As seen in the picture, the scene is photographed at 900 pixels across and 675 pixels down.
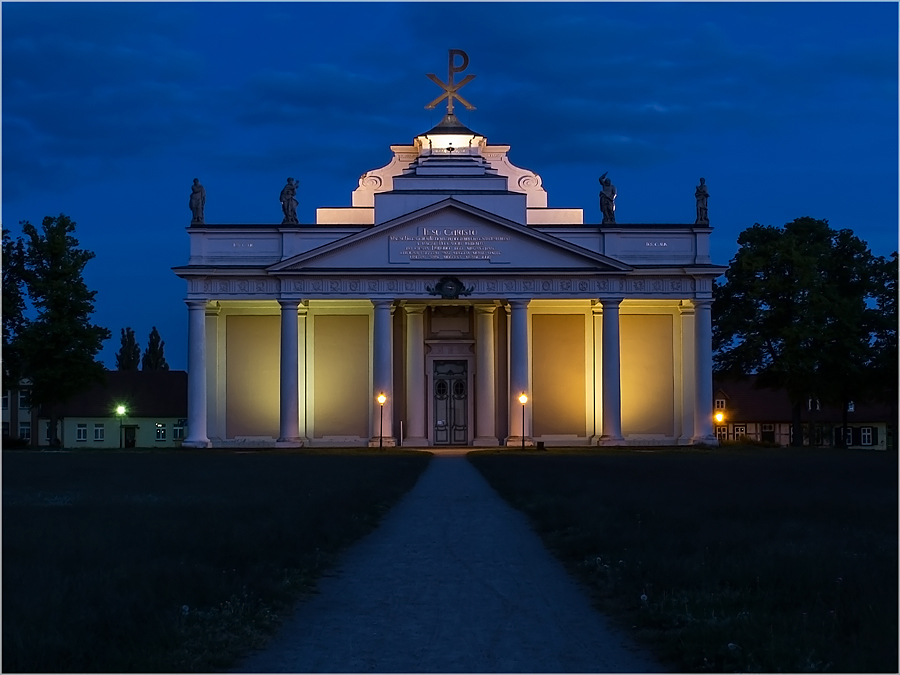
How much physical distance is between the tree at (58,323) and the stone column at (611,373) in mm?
26311

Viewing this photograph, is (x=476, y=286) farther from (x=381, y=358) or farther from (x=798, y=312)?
(x=798, y=312)

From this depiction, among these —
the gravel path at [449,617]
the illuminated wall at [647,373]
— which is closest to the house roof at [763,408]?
the illuminated wall at [647,373]

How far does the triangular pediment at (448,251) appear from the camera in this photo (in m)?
58.1

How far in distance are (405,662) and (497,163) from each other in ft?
Result: 190

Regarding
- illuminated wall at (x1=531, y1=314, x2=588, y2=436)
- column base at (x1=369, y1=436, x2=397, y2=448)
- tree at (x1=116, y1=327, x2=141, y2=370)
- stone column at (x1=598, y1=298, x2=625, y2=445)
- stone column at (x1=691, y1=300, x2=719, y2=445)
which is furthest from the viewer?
tree at (x1=116, y1=327, x2=141, y2=370)

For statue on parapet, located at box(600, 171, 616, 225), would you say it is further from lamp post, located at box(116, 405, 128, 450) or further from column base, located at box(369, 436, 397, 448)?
lamp post, located at box(116, 405, 128, 450)

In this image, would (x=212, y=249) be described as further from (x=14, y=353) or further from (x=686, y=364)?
(x=686, y=364)

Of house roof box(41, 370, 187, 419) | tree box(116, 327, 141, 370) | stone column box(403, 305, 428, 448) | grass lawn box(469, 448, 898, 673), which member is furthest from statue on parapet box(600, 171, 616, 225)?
tree box(116, 327, 141, 370)

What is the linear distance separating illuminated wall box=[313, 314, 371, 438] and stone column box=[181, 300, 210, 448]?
242 inches

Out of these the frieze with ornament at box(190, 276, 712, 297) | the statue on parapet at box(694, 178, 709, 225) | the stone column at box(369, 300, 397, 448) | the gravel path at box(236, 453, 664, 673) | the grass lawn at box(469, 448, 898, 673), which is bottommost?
the gravel path at box(236, 453, 664, 673)

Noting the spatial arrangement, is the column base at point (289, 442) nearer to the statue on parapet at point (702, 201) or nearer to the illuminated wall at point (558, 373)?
the illuminated wall at point (558, 373)

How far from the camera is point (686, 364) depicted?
61.8m

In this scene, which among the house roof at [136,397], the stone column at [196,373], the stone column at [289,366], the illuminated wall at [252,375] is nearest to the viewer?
the stone column at [289,366]

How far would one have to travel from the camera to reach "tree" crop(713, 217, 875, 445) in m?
61.4
